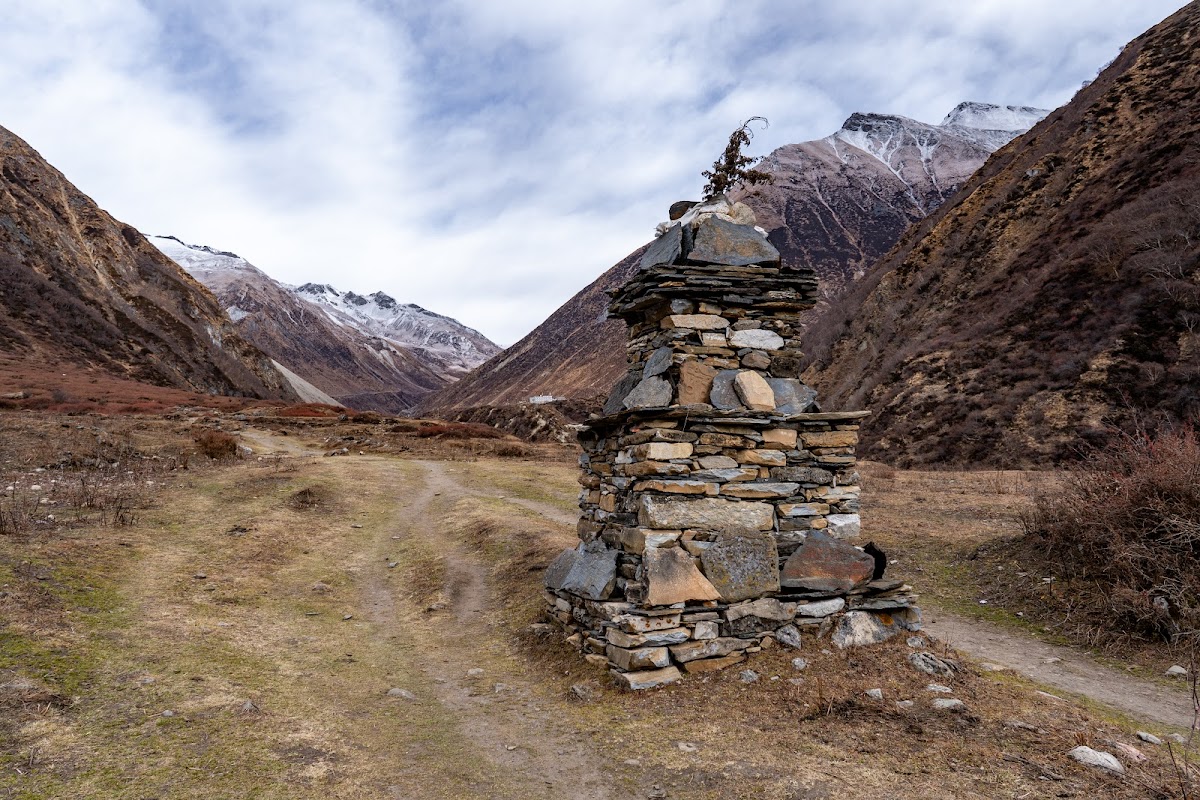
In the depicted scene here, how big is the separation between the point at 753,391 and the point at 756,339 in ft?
2.91

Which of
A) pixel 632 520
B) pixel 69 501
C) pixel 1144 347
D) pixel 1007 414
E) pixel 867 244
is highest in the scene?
pixel 867 244

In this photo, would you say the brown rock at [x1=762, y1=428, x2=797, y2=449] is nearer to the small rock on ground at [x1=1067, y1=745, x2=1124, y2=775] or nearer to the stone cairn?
the stone cairn

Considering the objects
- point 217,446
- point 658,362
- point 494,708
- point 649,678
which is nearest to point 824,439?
point 658,362

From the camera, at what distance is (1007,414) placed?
3077cm

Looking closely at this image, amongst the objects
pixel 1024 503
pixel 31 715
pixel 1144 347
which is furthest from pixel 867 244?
pixel 31 715

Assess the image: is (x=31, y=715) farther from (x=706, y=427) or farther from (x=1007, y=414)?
(x=1007, y=414)

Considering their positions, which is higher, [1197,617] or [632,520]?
[632,520]

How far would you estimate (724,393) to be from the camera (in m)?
7.99

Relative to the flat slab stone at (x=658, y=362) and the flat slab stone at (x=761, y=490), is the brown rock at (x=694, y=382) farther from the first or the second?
the flat slab stone at (x=761, y=490)

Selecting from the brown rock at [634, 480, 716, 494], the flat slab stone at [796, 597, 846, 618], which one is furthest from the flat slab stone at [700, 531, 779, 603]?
the brown rock at [634, 480, 716, 494]

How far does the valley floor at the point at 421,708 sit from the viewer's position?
4895 millimetres

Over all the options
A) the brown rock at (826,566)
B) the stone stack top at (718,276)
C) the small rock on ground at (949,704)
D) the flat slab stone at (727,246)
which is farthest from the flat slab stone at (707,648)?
the flat slab stone at (727,246)

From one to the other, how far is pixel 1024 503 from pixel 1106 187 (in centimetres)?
3612

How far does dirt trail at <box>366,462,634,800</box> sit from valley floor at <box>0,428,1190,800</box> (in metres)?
0.03
